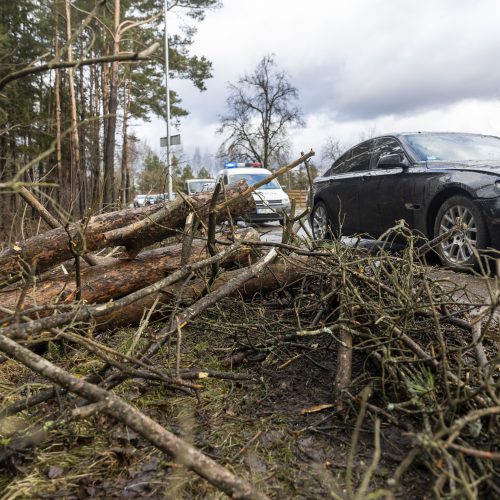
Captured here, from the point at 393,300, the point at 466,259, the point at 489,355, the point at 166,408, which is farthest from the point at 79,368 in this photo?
the point at 466,259

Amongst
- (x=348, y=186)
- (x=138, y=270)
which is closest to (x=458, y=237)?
(x=348, y=186)

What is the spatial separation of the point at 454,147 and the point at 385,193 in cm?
99

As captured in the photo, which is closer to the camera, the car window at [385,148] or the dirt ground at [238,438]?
the dirt ground at [238,438]

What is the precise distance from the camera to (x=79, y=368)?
2398 mm

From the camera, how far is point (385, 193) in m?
5.75

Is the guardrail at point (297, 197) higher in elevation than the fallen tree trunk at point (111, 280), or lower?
higher

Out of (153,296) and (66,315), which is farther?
(153,296)

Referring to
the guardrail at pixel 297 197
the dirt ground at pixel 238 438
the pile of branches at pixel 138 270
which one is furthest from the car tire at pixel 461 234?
the dirt ground at pixel 238 438

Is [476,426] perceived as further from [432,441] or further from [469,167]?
[469,167]

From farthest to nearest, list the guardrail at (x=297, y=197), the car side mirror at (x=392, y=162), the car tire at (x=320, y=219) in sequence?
1. the car tire at (x=320, y=219)
2. the car side mirror at (x=392, y=162)
3. the guardrail at (x=297, y=197)

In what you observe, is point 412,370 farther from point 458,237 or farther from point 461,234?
point 458,237

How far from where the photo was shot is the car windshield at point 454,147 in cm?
530

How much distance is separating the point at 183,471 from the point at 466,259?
386 cm

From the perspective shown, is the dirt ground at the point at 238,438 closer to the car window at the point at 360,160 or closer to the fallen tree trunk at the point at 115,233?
the fallen tree trunk at the point at 115,233
